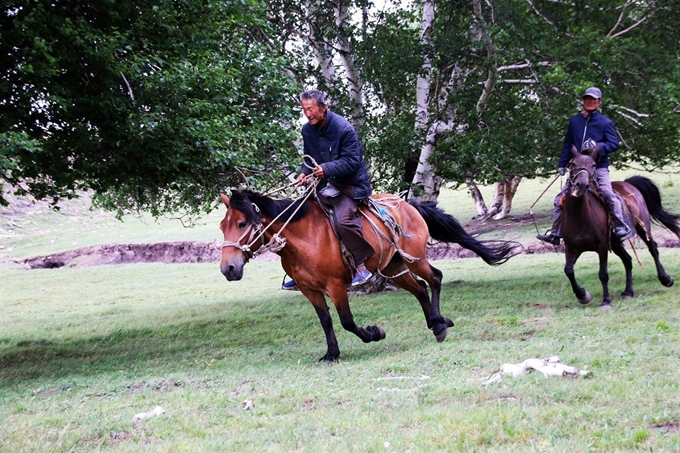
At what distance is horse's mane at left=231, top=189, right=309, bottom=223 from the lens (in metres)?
→ 8.13

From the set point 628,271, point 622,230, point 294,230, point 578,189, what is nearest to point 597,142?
point 578,189

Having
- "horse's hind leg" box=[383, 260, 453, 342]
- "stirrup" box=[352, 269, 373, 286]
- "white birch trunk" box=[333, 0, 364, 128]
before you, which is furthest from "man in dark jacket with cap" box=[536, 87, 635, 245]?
"white birch trunk" box=[333, 0, 364, 128]

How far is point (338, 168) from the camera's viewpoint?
839 cm

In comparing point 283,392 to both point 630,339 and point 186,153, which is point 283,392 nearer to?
point 630,339

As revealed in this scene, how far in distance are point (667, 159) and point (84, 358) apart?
1279 centimetres

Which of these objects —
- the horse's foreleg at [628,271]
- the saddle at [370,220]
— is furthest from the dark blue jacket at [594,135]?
the saddle at [370,220]

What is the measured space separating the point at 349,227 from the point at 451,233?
3012 mm

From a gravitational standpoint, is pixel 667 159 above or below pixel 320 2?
below

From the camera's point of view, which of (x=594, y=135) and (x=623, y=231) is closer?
(x=623, y=231)

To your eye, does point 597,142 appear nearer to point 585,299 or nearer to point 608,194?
point 608,194

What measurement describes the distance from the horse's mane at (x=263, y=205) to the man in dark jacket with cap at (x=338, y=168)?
0.34m

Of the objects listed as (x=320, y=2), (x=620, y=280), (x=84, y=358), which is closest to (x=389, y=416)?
(x=84, y=358)

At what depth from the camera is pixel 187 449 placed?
494 centimetres

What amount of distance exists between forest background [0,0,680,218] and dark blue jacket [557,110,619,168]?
1048mm
